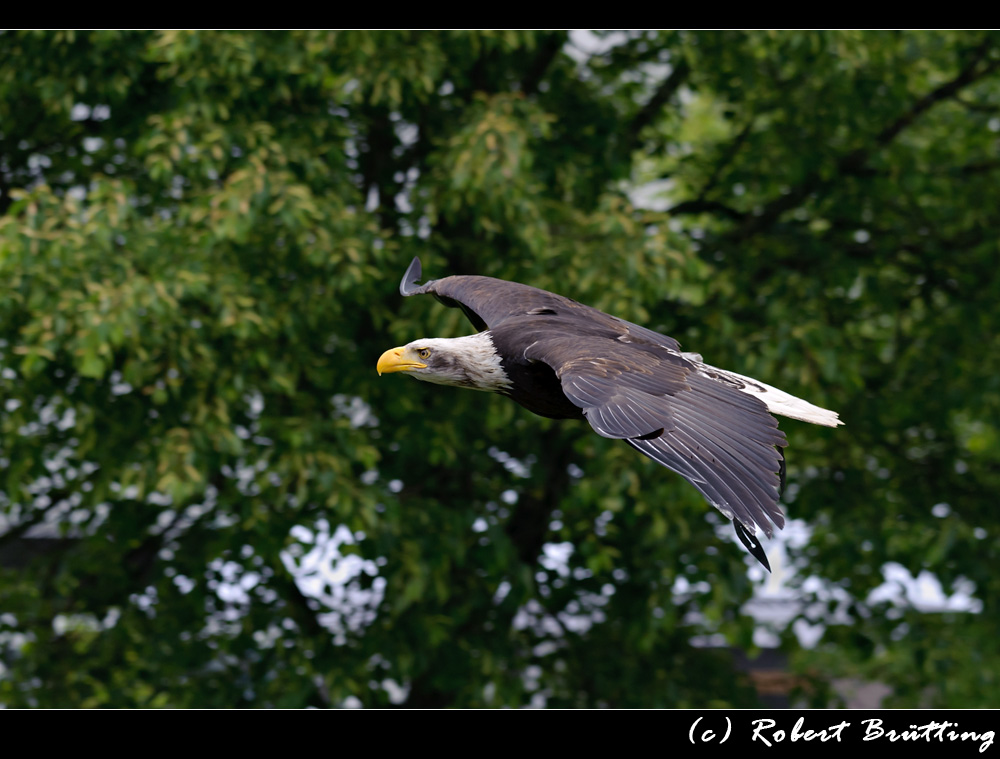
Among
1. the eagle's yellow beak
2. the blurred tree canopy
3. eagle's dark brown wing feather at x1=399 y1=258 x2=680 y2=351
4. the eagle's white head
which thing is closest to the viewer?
the eagle's white head

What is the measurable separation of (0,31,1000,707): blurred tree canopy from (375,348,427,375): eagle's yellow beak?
1.53 m

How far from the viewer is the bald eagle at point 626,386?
3.88 m

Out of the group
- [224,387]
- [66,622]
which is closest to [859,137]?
[224,387]

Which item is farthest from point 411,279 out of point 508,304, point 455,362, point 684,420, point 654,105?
point 654,105

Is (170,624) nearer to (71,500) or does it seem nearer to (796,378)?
(71,500)

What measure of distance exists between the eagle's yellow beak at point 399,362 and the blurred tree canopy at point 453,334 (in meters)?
1.53

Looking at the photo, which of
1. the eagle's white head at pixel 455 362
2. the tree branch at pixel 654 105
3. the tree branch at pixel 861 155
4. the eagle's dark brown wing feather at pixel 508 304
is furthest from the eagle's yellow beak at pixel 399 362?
the tree branch at pixel 861 155

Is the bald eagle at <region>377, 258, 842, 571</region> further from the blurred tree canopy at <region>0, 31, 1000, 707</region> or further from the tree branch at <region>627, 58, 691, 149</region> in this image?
the tree branch at <region>627, 58, 691, 149</region>

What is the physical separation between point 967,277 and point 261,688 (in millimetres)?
5680

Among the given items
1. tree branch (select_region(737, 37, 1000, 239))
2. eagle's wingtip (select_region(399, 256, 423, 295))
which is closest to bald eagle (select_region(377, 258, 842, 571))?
eagle's wingtip (select_region(399, 256, 423, 295))

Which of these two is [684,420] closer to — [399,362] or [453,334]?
[399,362]

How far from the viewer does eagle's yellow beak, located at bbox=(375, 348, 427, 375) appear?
5.48 meters

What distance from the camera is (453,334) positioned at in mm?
7012

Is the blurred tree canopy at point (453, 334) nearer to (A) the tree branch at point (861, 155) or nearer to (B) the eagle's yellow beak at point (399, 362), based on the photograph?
(A) the tree branch at point (861, 155)
